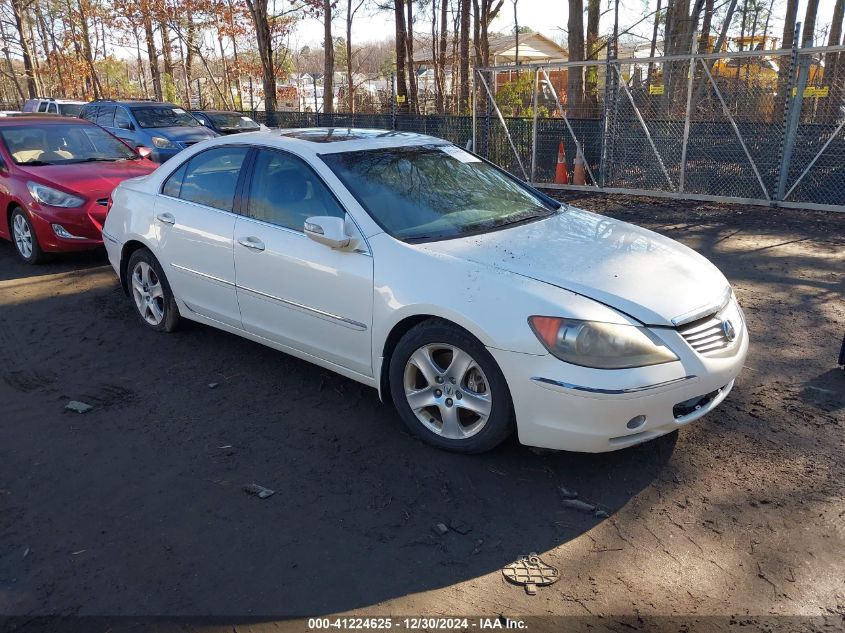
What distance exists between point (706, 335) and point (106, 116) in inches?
649

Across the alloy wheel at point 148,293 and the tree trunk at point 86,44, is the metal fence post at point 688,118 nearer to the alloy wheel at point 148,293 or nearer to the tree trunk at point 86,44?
the alloy wheel at point 148,293

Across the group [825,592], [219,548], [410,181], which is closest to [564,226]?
[410,181]

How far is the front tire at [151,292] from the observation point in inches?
220

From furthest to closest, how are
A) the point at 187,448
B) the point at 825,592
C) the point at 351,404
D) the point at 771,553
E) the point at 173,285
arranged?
1. the point at 173,285
2. the point at 351,404
3. the point at 187,448
4. the point at 771,553
5. the point at 825,592

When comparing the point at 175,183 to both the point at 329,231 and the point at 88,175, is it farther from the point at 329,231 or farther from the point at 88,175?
the point at 88,175

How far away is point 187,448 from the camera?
13.1 feet

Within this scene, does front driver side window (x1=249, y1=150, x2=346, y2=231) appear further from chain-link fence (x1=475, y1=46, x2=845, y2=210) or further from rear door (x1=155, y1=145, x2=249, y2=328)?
chain-link fence (x1=475, y1=46, x2=845, y2=210)

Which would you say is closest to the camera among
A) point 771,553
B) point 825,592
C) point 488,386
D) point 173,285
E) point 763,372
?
point 825,592

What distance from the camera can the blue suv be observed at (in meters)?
15.7

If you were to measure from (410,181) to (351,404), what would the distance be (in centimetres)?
146

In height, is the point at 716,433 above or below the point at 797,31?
below

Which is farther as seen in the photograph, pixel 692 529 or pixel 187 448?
pixel 187 448

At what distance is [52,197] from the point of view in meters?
7.71

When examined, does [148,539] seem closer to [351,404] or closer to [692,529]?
[351,404]
